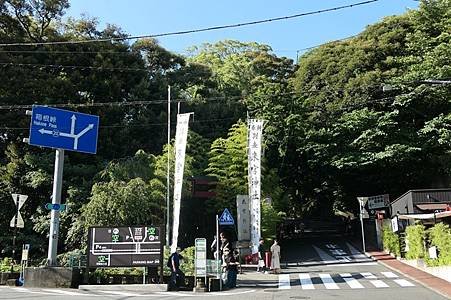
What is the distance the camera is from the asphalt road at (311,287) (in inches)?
517

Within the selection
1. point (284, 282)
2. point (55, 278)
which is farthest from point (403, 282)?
point (55, 278)

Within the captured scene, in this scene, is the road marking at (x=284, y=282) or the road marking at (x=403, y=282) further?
the road marking at (x=284, y=282)

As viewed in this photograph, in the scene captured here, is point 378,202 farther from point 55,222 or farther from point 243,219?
point 55,222

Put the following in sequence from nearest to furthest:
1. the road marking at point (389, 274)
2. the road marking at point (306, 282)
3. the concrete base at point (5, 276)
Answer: the road marking at point (306, 282), the concrete base at point (5, 276), the road marking at point (389, 274)

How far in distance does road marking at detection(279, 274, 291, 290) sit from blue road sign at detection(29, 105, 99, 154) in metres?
8.76

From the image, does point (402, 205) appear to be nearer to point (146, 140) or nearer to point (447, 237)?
point (447, 237)

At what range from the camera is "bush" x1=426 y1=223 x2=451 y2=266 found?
51.2 feet

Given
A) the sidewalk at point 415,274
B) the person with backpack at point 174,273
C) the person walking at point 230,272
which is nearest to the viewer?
the sidewalk at point 415,274

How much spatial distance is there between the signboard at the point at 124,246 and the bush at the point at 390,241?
1383 centimetres

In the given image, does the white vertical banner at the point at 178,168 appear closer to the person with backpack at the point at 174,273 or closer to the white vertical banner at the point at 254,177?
the white vertical banner at the point at 254,177

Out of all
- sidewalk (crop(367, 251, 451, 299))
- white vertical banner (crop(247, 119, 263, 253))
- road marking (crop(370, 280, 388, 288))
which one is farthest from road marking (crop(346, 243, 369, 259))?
road marking (crop(370, 280, 388, 288))

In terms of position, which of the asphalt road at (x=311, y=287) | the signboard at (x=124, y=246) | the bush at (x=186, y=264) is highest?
the signboard at (x=124, y=246)

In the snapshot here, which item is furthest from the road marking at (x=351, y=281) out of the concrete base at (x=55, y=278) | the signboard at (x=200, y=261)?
the concrete base at (x=55, y=278)

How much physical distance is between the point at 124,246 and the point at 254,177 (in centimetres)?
950
